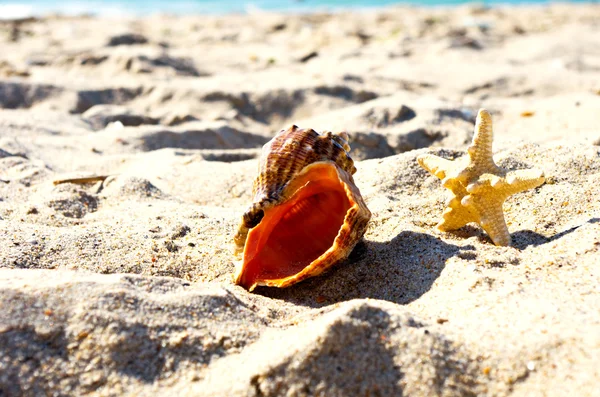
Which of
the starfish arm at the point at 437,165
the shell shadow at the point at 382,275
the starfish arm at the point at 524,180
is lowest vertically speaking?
the shell shadow at the point at 382,275

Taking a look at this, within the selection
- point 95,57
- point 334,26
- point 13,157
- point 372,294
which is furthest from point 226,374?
point 334,26

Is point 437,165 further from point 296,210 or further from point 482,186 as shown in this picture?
point 296,210

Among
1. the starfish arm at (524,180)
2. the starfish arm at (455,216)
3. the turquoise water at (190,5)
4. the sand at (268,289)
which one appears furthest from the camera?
the turquoise water at (190,5)

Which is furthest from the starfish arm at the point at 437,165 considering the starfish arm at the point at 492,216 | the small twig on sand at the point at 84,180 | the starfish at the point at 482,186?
the small twig on sand at the point at 84,180

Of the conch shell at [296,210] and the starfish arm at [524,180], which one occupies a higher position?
the starfish arm at [524,180]

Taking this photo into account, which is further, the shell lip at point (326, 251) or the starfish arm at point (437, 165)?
the starfish arm at point (437, 165)

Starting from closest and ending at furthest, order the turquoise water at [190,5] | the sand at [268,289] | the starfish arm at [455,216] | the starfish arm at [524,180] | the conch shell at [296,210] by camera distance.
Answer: the sand at [268,289] → the starfish arm at [524,180] → the conch shell at [296,210] → the starfish arm at [455,216] → the turquoise water at [190,5]

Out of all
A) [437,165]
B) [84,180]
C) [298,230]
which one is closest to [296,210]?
[298,230]

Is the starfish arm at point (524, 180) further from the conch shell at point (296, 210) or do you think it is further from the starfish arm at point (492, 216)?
the conch shell at point (296, 210)
